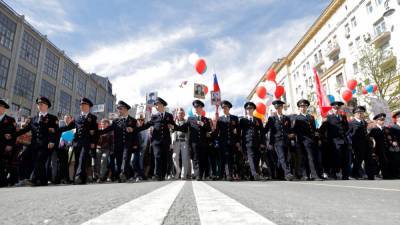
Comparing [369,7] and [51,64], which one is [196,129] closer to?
[369,7]

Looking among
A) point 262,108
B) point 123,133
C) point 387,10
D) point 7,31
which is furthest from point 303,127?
point 7,31

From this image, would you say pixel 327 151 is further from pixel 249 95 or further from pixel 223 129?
pixel 249 95

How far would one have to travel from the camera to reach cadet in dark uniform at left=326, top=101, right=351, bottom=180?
7.35 meters

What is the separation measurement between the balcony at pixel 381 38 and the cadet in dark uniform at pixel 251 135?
25037mm

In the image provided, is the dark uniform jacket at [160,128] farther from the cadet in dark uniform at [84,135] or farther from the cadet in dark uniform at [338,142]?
the cadet in dark uniform at [338,142]

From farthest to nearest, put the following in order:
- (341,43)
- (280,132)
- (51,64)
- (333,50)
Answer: (51,64) → (333,50) → (341,43) → (280,132)

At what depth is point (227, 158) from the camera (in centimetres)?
711

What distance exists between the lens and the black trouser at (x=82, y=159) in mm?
6281

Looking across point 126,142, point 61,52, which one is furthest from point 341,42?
point 61,52

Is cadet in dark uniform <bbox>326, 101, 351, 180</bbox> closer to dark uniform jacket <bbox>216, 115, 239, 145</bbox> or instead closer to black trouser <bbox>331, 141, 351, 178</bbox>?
black trouser <bbox>331, 141, 351, 178</bbox>

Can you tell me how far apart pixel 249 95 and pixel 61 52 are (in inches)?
1885

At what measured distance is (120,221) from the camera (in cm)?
106

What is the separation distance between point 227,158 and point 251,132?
917 mm

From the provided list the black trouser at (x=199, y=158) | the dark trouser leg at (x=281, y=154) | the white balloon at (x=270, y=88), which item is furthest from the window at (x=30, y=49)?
the dark trouser leg at (x=281, y=154)
